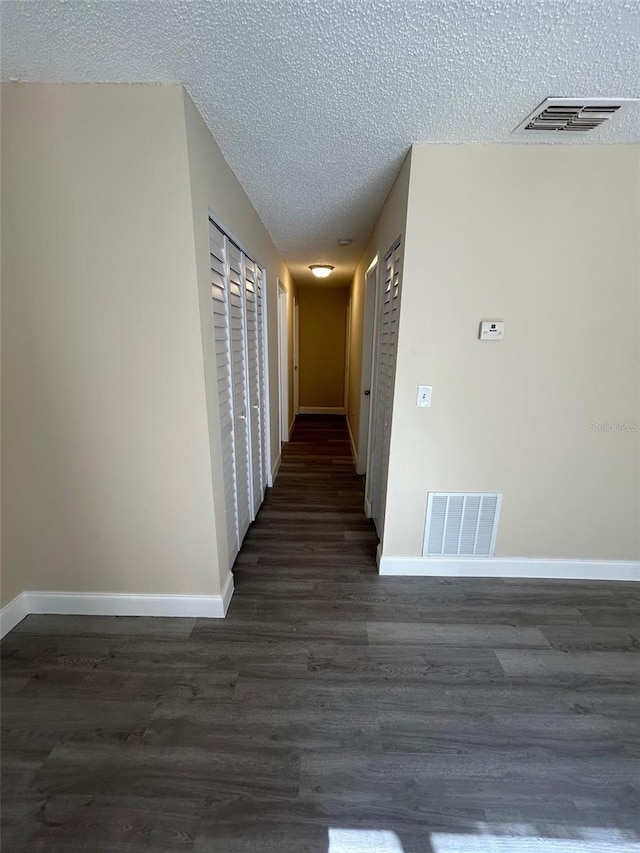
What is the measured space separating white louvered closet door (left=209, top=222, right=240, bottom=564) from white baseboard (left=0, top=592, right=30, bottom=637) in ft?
3.43

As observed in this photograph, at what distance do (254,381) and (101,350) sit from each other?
129cm

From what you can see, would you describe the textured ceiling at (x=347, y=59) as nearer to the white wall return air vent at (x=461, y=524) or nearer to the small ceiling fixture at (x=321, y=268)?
the white wall return air vent at (x=461, y=524)

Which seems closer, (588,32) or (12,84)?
(588,32)

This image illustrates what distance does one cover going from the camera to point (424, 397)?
187cm

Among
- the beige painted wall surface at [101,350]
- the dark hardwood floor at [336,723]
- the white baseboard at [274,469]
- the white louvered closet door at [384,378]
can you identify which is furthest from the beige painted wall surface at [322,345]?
the beige painted wall surface at [101,350]

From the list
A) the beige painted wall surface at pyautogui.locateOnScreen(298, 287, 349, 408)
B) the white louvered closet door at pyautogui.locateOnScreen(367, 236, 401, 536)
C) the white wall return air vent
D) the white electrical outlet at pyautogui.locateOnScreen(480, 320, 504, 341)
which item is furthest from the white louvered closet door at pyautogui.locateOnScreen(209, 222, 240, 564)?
the beige painted wall surface at pyautogui.locateOnScreen(298, 287, 349, 408)

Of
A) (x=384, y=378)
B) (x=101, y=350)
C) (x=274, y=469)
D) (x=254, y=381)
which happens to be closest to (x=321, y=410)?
(x=274, y=469)

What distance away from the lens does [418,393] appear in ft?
6.13

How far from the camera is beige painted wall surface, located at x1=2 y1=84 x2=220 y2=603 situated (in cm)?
130

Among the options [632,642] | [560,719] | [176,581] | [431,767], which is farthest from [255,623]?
[632,642]

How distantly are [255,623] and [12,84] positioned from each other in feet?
8.25

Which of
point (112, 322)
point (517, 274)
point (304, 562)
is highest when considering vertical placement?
point (517, 274)

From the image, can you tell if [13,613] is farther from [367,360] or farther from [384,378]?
[367,360]

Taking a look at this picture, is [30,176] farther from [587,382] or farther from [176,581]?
[587,382]
